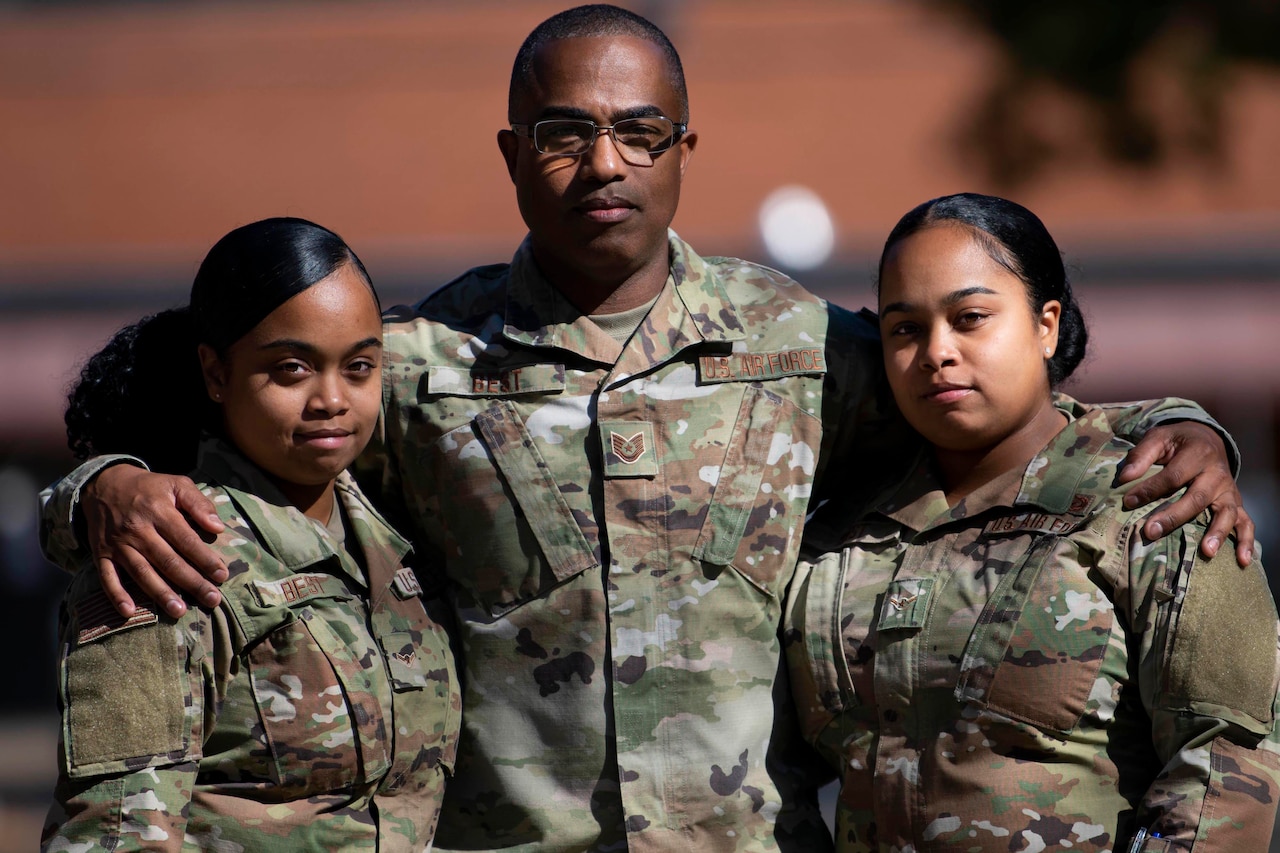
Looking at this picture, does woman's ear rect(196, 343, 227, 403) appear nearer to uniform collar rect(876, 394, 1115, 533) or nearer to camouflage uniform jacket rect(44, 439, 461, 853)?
camouflage uniform jacket rect(44, 439, 461, 853)

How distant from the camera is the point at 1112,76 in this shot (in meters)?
10.3

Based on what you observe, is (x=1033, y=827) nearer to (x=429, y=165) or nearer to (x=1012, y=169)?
(x=1012, y=169)

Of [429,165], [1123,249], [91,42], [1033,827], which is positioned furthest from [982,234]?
[91,42]

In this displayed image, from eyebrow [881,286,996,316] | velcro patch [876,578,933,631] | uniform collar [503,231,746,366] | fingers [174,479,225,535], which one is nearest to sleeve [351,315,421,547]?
uniform collar [503,231,746,366]

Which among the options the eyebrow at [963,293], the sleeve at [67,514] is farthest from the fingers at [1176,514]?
the sleeve at [67,514]

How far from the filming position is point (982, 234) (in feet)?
9.32

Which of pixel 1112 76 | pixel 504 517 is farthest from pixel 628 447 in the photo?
pixel 1112 76

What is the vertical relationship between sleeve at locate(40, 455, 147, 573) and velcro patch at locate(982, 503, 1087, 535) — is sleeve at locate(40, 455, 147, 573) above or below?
above

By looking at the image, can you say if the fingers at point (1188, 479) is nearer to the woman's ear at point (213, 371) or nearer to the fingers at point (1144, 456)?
the fingers at point (1144, 456)

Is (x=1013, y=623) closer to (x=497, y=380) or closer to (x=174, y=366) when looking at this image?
(x=497, y=380)

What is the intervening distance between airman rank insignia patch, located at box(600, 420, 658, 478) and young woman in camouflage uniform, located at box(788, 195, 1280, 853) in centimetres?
41

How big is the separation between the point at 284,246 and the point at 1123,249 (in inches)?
323

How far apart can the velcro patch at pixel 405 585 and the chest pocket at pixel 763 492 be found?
0.57m

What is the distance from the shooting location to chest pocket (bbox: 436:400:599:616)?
2.97 m
